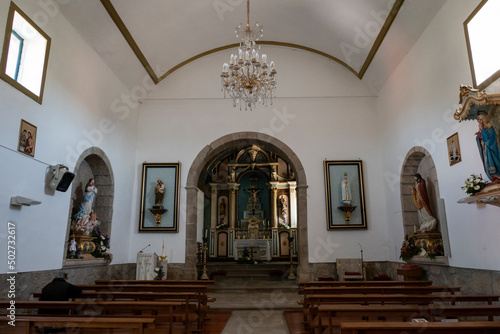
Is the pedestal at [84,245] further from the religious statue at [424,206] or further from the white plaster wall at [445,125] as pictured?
the white plaster wall at [445,125]

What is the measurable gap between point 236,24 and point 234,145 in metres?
3.56

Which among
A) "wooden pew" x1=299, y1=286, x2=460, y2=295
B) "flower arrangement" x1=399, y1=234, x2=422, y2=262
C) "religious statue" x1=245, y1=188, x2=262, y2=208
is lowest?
"wooden pew" x1=299, y1=286, x2=460, y2=295

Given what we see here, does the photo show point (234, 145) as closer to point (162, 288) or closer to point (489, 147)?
point (162, 288)

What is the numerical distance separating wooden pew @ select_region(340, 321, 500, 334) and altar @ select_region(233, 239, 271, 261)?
43.8 ft

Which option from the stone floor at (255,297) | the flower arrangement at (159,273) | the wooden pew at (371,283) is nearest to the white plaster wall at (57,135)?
the flower arrangement at (159,273)

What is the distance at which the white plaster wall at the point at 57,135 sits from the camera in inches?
240

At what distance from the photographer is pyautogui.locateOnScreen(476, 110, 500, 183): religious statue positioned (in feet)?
17.3

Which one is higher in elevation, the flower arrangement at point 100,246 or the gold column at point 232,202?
the gold column at point 232,202

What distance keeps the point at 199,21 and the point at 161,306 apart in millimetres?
8162

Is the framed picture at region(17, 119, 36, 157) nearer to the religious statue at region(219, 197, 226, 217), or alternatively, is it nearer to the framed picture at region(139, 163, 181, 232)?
the framed picture at region(139, 163, 181, 232)

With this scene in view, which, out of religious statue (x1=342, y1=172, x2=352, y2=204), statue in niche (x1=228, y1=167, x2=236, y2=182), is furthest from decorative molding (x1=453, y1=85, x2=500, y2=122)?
statue in niche (x1=228, y1=167, x2=236, y2=182)

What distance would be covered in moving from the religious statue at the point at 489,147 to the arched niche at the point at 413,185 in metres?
2.28

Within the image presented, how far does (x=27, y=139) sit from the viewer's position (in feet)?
21.3

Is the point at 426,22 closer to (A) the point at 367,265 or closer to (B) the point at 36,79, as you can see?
(A) the point at 367,265
